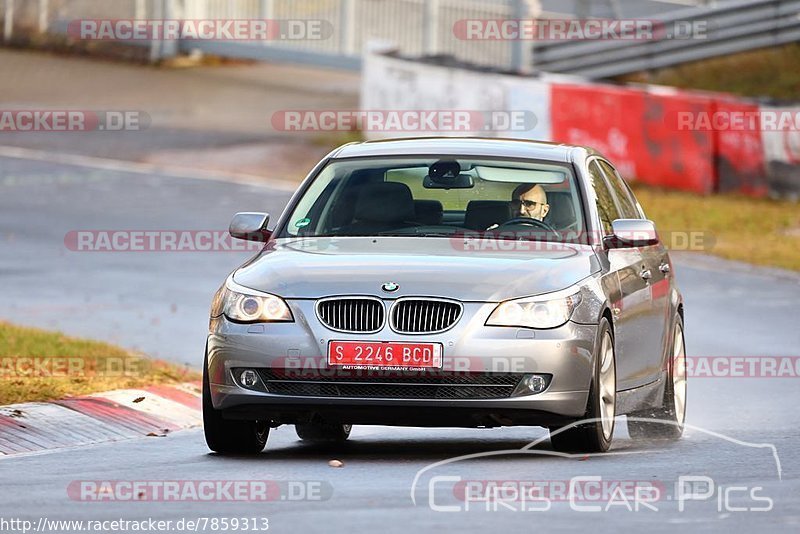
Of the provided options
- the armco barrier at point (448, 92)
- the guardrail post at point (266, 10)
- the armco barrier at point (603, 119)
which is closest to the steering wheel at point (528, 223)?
the armco barrier at point (603, 119)

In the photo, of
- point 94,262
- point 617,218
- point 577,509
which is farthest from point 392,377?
point 94,262

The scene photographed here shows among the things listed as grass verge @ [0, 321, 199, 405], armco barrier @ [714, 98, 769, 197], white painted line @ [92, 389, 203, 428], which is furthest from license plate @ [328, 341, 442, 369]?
armco barrier @ [714, 98, 769, 197]

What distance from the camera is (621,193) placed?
11.9 m

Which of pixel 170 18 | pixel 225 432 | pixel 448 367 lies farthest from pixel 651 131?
pixel 448 367

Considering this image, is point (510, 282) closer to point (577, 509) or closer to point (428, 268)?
Result: point (428, 268)

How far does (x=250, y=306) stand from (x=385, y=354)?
0.75m

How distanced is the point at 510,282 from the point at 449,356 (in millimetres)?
510

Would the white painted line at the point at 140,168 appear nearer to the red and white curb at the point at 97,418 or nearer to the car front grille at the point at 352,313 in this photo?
the red and white curb at the point at 97,418

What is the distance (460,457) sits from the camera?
988 centimetres

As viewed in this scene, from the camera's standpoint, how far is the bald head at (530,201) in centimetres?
1062

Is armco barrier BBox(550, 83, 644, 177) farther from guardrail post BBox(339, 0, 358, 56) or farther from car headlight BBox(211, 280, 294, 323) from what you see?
car headlight BBox(211, 280, 294, 323)

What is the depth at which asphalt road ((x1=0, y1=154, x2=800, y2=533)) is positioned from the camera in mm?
7770

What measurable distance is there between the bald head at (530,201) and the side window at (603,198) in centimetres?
34

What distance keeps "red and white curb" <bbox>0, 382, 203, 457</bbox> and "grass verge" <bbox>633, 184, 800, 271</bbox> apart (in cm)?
1089
